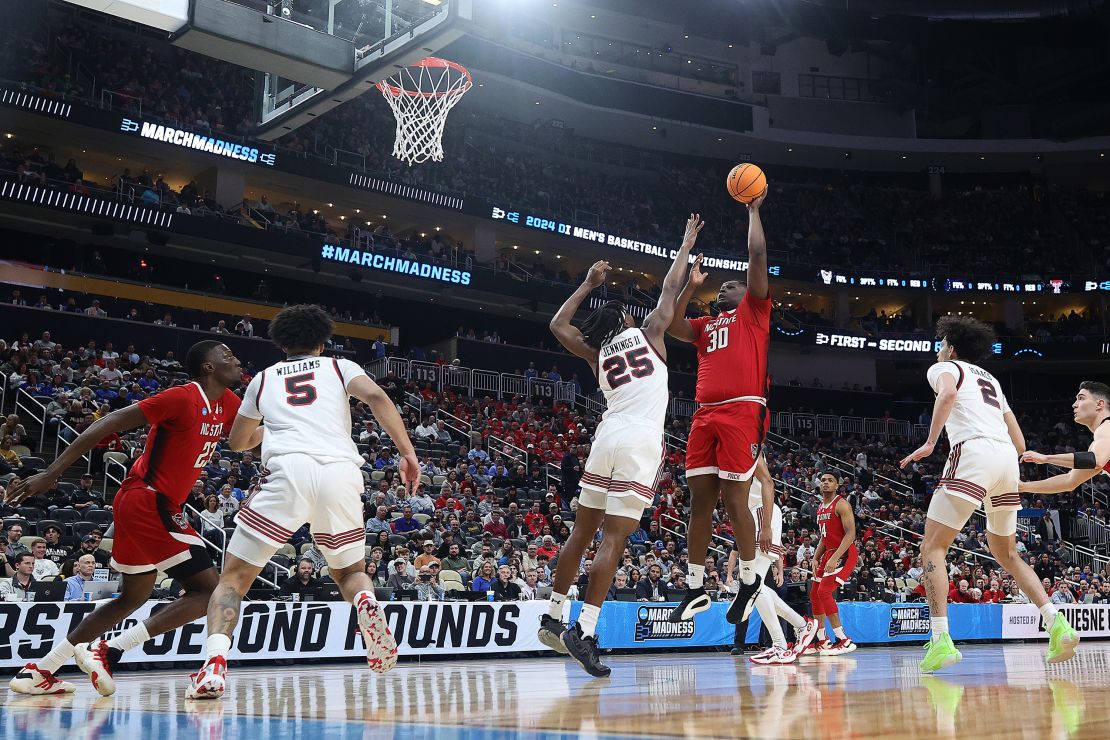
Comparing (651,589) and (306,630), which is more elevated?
(651,589)

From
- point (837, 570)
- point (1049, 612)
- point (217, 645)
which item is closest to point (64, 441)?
point (837, 570)

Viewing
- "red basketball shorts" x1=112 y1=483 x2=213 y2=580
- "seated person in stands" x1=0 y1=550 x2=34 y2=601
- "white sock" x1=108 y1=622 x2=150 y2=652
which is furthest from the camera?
"seated person in stands" x1=0 y1=550 x2=34 y2=601

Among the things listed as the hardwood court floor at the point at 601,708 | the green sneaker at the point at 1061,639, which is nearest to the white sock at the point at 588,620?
the hardwood court floor at the point at 601,708

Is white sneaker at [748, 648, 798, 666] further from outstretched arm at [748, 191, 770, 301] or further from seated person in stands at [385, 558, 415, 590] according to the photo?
seated person in stands at [385, 558, 415, 590]

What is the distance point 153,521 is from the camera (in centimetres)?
595

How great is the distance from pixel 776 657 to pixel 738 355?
3.08 m

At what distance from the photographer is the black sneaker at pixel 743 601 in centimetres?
728

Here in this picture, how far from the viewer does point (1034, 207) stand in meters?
44.2

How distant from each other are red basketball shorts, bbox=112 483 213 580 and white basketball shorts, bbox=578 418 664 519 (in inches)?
97.5

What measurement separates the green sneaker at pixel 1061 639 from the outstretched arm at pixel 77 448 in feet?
20.5

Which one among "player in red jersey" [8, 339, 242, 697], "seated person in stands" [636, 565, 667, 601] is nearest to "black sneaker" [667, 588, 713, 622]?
"player in red jersey" [8, 339, 242, 697]

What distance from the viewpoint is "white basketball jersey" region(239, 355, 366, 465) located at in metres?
5.21

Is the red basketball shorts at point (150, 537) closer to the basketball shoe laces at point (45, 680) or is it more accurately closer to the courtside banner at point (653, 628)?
the basketball shoe laces at point (45, 680)

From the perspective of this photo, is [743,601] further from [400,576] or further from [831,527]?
[400,576]
